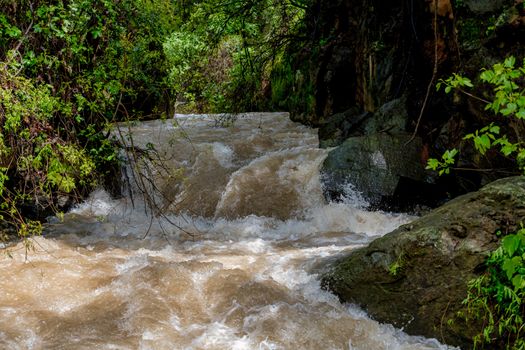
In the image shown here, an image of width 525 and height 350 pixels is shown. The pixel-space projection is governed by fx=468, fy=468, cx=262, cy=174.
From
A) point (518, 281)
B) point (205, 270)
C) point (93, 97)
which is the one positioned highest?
point (93, 97)

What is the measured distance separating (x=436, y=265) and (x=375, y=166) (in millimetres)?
3188

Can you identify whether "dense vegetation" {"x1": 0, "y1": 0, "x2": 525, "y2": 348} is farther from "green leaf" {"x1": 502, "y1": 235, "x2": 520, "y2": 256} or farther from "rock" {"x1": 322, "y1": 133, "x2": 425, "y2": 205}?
"rock" {"x1": 322, "y1": 133, "x2": 425, "y2": 205}

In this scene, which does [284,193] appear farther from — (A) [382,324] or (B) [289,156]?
(A) [382,324]

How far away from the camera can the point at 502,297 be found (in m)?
3.07

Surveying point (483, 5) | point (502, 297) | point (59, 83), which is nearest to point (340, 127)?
point (483, 5)

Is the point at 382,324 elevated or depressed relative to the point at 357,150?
depressed

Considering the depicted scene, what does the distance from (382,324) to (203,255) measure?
7.05 ft

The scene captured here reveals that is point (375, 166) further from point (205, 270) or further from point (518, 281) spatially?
point (518, 281)

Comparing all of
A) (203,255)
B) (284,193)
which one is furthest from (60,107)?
(284,193)

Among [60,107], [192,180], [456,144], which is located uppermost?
[60,107]

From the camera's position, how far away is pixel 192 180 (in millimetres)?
7594

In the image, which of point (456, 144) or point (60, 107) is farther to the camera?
point (456, 144)

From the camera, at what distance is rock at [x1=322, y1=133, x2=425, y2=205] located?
6426 millimetres

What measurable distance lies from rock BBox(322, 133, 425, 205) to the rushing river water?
0.80 feet
